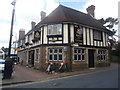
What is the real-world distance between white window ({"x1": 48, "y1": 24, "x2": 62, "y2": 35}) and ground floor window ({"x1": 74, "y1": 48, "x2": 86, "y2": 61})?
Result: 3.10 meters

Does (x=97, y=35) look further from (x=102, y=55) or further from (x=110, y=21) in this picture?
(x=110, y=21)

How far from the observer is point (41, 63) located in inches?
565

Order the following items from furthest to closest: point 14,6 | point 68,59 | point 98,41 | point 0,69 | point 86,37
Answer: point 98,41 → point 86,37 → point 68,59 → point 0,69 → point 14,6

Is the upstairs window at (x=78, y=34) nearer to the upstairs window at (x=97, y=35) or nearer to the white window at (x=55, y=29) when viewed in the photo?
the white window at (x=55, y=29)

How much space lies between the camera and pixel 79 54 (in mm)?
14656

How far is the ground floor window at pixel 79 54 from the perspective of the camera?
47.0 feet

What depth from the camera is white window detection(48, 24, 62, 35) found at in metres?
14.3

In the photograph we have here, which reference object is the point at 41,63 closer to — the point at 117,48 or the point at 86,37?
the point at 86,37

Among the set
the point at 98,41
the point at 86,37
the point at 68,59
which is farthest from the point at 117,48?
the point at 68,59

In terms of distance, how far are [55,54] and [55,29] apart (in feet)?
10.4

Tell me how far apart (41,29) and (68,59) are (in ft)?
18.0

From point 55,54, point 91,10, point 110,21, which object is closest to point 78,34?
point 55,54

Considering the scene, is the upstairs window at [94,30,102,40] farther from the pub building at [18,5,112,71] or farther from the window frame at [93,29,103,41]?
the pub building at [18,5,112,71]

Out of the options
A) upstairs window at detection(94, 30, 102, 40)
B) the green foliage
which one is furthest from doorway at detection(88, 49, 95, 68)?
the green foliage
